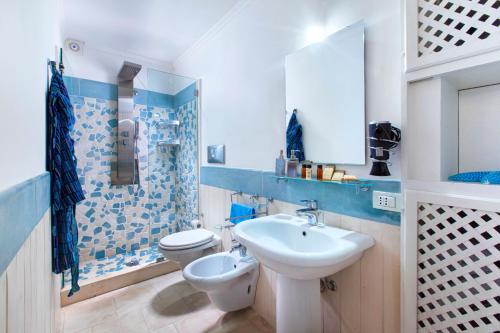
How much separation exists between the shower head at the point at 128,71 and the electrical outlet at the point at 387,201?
9.03 ft

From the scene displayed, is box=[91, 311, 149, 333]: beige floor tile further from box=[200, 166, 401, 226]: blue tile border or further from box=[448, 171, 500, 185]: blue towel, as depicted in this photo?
box=[448, 171, 500, 185]: blue towel

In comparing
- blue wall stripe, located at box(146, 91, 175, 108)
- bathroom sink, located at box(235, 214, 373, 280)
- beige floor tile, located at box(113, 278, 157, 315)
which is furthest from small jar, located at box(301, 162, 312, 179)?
blue wall stripe, located at box(146, 91, 175, 108)

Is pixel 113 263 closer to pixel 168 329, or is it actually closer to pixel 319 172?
pixel 168 329

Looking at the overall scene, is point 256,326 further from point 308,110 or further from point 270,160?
point 308,110

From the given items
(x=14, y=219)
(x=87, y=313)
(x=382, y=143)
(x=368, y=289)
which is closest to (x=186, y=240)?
(x=87, y=313)

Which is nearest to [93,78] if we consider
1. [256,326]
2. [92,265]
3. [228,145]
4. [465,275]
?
[228,145]

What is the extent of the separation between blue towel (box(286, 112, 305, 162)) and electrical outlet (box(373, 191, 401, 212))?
0.51 meters

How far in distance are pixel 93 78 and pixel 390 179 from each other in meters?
3.15

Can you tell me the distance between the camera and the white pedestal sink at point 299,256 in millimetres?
989

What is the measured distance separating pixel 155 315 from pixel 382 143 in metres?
2.06

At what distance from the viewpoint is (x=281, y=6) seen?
1652 mm

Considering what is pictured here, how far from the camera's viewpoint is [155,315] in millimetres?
1894

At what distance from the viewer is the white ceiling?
2018 millimetres

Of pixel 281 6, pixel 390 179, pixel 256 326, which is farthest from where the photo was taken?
pixel 256 326
